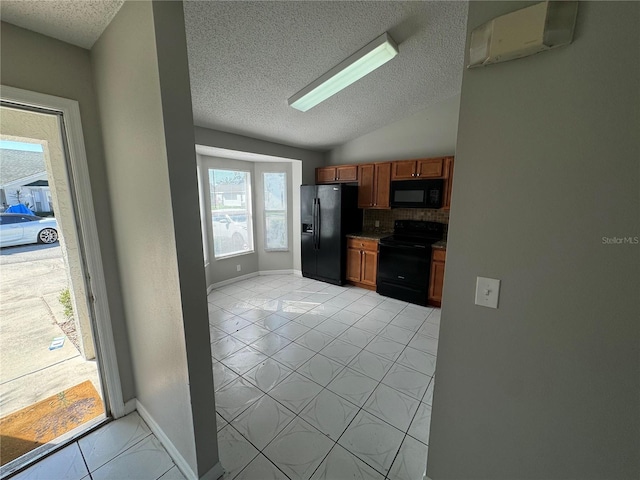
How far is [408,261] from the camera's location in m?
3.62

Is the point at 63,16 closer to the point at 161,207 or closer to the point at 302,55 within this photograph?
the point at 161,207

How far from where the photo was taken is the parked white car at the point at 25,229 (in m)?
1.53

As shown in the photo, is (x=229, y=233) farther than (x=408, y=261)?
Yes

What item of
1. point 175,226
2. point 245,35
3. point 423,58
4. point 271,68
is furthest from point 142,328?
point 423,58

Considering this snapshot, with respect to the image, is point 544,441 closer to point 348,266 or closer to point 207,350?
point 207,350

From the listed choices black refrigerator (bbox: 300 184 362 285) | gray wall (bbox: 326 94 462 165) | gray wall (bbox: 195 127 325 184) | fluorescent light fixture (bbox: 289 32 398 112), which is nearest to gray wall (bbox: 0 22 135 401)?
fluorescent light fixture (bbox: 289 32 398 112)

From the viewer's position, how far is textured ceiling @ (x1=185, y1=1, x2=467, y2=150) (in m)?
1.61

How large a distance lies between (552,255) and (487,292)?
26cm

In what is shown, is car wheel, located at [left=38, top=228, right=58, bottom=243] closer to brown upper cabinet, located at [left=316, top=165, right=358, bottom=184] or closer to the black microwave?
brown upper cabinet, located at [left=316, top=165, right=358, bottom=184]

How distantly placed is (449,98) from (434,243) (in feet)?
6.86

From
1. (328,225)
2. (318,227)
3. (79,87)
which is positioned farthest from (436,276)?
(79,87)

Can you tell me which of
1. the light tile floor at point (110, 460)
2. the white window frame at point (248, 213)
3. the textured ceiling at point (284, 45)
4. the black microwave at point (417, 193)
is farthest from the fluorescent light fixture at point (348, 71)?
the light tile floor at point (110, 460)

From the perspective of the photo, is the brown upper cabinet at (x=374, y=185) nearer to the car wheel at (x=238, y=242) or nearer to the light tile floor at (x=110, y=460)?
the car wheel at (x=238, y=242)

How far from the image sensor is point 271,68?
2111 mm
